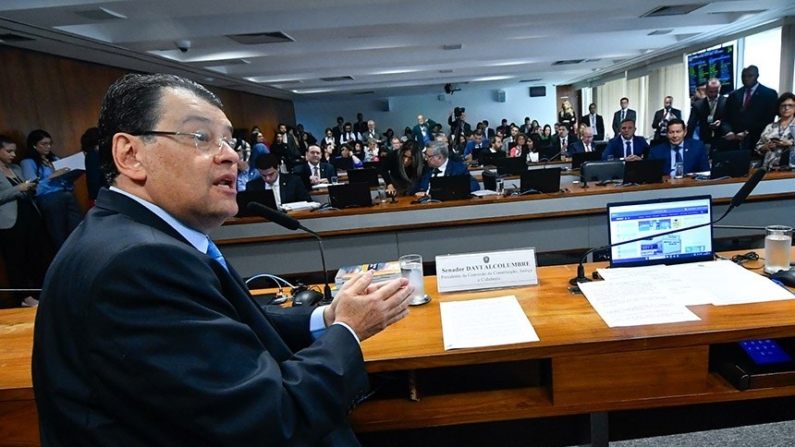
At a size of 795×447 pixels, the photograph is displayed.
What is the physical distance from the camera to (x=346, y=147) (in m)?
9.01

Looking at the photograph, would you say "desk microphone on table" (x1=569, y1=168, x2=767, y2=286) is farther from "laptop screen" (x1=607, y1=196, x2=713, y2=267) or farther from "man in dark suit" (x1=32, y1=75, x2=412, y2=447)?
"man in dark suit" (x1=32, y1=75, x2=412, y2=447)

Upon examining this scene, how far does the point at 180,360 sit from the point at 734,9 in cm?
741

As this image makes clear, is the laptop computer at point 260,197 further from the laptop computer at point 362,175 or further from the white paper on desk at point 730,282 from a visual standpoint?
the white paper on desk at point 730,282

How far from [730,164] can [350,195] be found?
3209 millimetres

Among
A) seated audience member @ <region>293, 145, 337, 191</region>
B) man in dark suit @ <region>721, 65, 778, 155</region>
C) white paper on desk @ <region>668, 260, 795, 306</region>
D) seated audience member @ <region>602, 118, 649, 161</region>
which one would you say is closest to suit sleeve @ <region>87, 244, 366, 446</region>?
white paper on desk @ <region>668, 260, 795, 306</region>

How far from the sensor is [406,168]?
4.38 metres

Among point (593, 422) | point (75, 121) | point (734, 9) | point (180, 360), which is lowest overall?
point (593, 422)

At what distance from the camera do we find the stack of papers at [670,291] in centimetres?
121

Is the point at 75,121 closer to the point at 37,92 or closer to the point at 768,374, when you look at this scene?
the point at 37,92

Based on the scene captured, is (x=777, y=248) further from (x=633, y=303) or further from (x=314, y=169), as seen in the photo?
(x=314, y=169)

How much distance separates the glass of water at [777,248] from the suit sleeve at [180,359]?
157 cm

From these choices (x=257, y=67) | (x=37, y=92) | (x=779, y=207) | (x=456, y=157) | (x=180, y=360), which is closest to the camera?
(x=180, y=360)

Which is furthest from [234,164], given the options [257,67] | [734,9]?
[257,67]

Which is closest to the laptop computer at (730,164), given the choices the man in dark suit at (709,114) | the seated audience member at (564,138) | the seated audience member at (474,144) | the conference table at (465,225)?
the conference table at (465,225)
